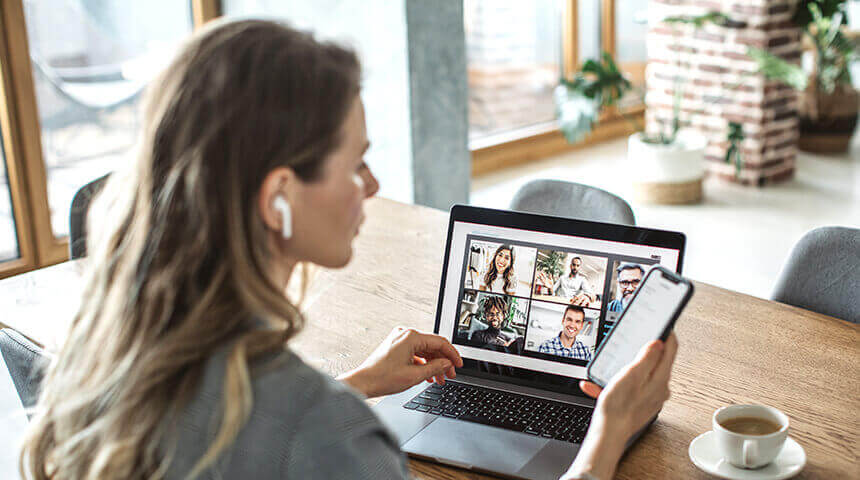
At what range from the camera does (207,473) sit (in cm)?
81

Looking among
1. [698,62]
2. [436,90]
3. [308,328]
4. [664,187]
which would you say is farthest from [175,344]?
[698,62]

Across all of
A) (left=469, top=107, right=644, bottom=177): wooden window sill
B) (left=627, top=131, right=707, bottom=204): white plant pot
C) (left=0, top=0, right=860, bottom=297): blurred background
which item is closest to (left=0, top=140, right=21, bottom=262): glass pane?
(left=0, top=0, right=860, bottom=297): blurred background

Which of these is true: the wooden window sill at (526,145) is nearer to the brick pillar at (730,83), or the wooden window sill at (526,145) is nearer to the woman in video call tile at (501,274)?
the brick pillar at (730,83)

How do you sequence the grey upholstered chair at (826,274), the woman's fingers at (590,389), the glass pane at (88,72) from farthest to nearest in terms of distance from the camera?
1. the glass pane at (88,72)
2. the grey upholstered chair at (826,274)
3. the woman's fingers at (590,389)

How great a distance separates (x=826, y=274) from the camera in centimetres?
163

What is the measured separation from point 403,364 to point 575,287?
28cm

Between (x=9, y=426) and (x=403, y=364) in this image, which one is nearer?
(x=403, y=364)

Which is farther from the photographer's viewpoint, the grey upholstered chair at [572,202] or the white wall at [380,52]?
the white wall at [380,52]

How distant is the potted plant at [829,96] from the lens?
4840mm

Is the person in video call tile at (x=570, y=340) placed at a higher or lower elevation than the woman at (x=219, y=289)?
lower

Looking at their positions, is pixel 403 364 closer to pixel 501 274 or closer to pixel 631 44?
pixel 501 274

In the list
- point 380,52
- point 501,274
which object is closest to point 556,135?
point 380,52

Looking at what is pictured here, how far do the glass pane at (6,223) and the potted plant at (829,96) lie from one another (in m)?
4.07

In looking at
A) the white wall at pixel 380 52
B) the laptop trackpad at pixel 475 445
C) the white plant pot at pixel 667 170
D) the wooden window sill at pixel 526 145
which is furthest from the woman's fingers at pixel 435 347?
the wooden window sill at pixel 526 145
